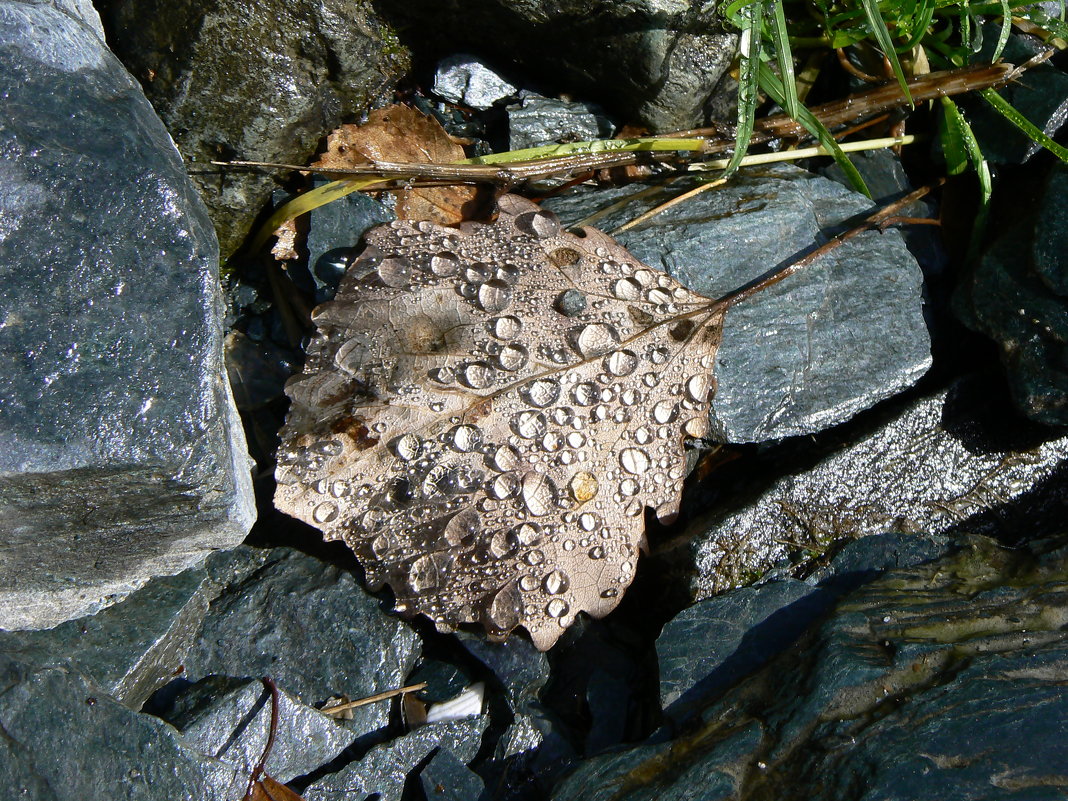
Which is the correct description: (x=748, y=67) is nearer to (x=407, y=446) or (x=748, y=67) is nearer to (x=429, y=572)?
(x=407, y=446)

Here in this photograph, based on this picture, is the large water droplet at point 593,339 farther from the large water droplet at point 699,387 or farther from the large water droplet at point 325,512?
the large water droplet at point 325,512

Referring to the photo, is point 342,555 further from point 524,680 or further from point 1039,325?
point 1039,325

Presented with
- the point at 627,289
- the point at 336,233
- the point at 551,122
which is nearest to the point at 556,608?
the point at 627,289

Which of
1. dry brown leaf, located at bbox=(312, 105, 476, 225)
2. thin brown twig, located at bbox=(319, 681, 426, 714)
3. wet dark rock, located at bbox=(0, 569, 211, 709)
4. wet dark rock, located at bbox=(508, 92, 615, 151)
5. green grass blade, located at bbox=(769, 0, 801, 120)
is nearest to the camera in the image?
wet dark rock, located at bbox=(0, 569, 211, 709)

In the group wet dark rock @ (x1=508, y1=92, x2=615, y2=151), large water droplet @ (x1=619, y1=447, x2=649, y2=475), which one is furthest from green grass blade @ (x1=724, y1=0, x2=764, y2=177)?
large water droplet @ (x1=619, y1=447, x2=649, y2=475)

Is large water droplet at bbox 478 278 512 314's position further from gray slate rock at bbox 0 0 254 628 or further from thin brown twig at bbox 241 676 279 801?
thin brown twig at bbox 241 676 279 801

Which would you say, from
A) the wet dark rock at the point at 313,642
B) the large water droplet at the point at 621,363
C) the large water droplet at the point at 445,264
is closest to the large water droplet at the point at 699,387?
the large water droplet at the point at 621,363
